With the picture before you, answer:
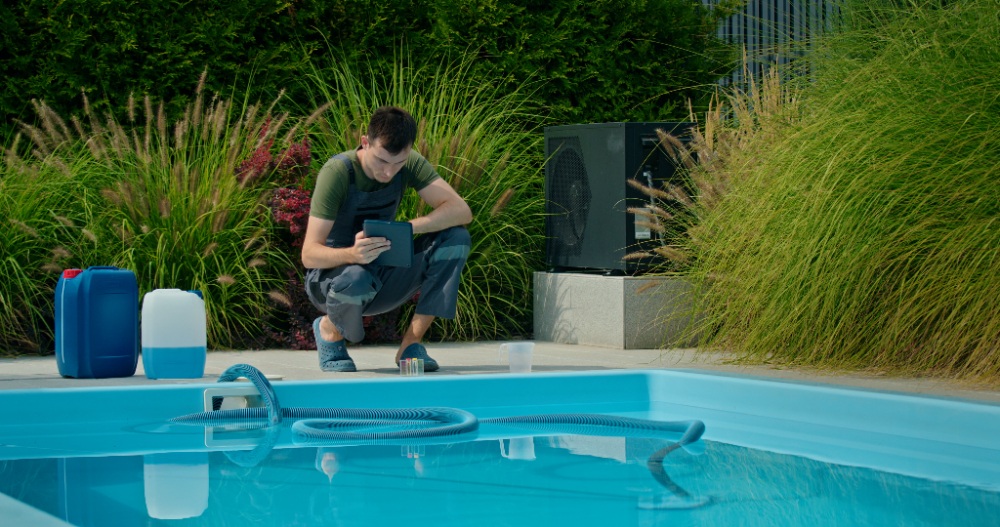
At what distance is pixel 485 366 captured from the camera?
16.3 ft

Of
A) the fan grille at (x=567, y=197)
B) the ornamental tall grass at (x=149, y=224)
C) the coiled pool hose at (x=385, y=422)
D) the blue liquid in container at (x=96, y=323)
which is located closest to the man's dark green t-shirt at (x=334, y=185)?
the blue liquid in container at (x=96, y=323)

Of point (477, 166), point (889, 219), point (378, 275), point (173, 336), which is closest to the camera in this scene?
point (889, 219)

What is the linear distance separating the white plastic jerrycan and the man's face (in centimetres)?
79

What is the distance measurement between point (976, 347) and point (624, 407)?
119cm

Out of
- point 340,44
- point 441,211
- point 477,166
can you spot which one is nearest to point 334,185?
point 441,211

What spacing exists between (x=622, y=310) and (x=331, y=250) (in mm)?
1873

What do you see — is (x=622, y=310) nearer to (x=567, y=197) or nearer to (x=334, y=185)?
(x=567, y=197)

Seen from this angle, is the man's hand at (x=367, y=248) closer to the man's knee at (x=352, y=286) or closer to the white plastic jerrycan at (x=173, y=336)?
the man's knee at (x=352, y=286)

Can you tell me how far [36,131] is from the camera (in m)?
5.95

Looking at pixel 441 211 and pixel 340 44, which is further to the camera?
pixel 340 44

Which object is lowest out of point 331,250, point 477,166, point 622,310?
point 622,310

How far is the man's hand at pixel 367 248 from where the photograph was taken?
4.48 meters

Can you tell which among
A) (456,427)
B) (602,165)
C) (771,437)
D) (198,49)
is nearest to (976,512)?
(771,437)

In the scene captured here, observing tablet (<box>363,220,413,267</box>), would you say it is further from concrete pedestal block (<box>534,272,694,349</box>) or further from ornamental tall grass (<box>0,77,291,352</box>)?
concrete pedestal block (<box>534,272,694,349</box>)
